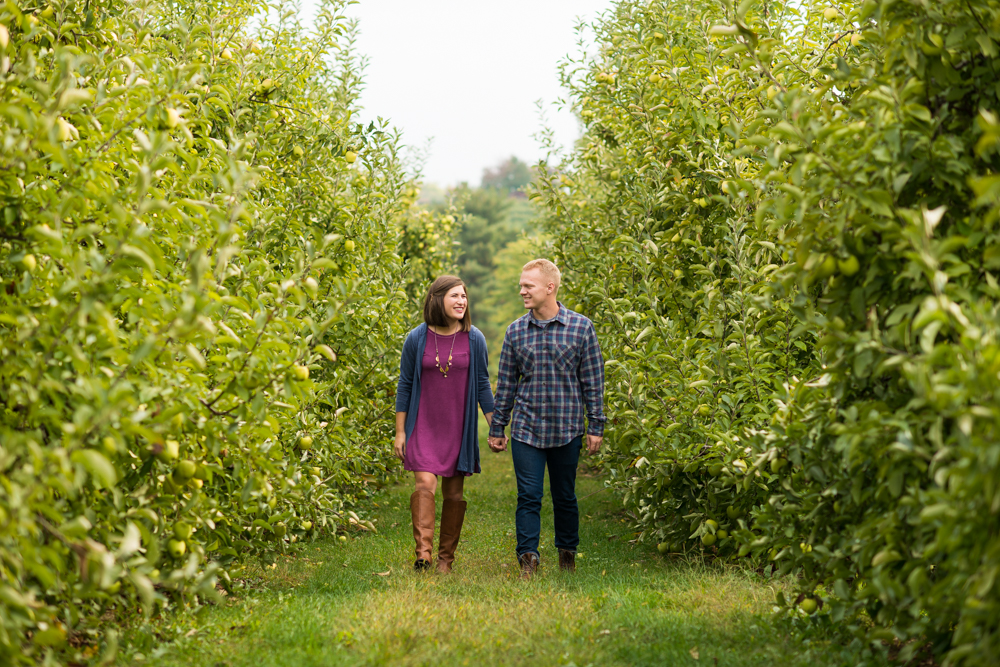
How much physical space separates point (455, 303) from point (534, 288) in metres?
0.52

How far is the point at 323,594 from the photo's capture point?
4254 millimetres

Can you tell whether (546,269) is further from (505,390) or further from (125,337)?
(125,337)

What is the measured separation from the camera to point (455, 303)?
4.88 meters

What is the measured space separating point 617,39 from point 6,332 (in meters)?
5.72

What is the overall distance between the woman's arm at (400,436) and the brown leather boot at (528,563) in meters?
1.00

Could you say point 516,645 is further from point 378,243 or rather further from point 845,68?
point 378,243

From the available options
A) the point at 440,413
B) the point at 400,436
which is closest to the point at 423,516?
the point at 400,436

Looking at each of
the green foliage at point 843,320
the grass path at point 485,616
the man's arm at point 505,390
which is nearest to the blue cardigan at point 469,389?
the man's arm at point 505,390

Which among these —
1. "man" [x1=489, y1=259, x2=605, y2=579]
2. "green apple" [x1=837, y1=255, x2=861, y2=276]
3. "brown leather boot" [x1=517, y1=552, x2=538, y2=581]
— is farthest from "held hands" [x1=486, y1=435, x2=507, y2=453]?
"green apple" [x1=837, y1=255, x2=861, y2=276]

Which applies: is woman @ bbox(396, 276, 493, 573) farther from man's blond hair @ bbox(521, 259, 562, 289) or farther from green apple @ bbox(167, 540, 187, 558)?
green apple @ bbox(167, 540, 187, 558)

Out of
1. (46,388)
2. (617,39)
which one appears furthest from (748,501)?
(617,39)

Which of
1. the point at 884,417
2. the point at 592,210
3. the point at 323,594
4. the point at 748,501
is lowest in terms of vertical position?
the point at 323,594

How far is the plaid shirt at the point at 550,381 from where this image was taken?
15.4 ft

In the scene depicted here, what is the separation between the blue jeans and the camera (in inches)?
186
